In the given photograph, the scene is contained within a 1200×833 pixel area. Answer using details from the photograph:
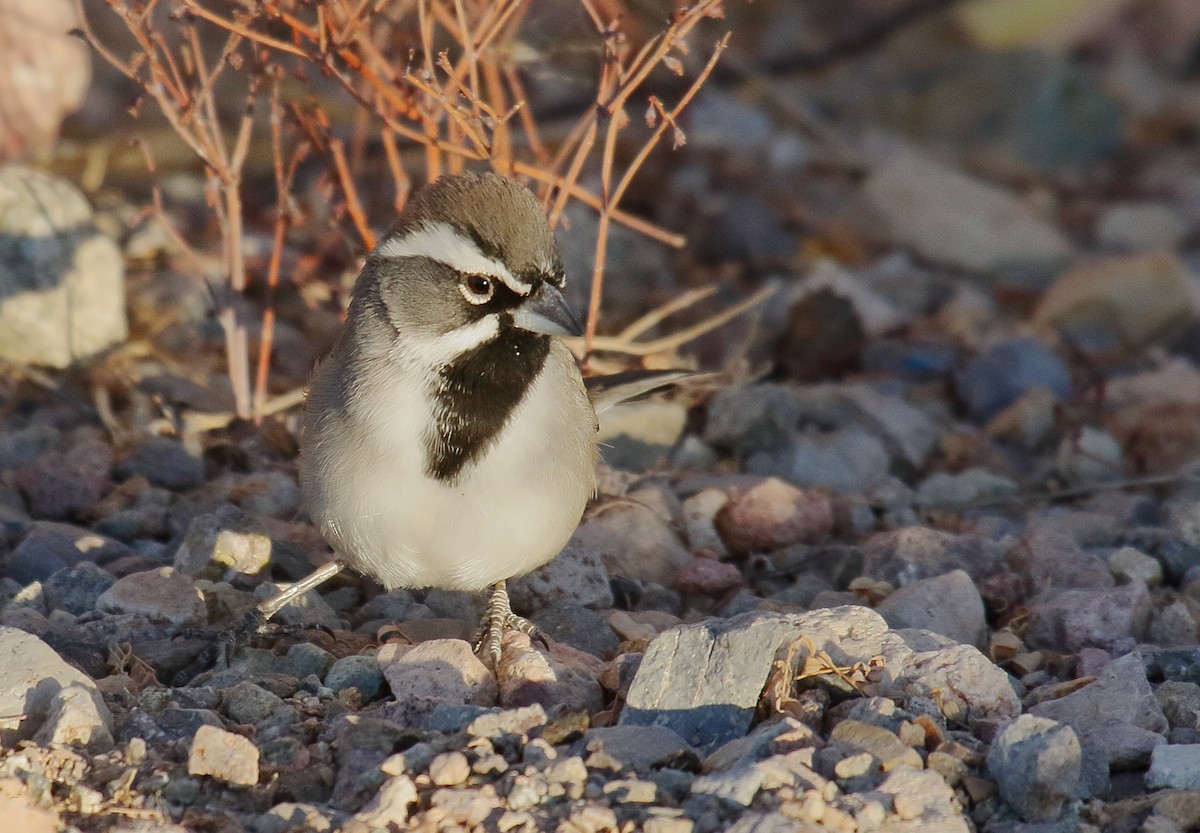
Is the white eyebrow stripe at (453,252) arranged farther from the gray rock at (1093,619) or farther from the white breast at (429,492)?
the gray rock at (1093,619)

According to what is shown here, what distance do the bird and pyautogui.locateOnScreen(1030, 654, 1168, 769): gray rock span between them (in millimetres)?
1565

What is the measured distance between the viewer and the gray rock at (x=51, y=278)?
6406mm

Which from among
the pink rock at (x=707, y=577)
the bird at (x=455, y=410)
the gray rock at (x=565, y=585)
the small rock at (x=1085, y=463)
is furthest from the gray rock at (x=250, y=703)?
the small rock at (x=1085, y=463)

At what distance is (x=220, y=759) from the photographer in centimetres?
370

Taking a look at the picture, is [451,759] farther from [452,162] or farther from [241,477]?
[452,162]

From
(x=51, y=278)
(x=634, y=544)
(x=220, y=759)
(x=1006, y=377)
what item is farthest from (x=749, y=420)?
(x=220, y=759)

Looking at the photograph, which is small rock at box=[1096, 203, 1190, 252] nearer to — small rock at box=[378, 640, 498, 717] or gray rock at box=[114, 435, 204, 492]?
gray rock at box=[114, 435, 204, 492]

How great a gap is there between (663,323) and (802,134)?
3.39 metres

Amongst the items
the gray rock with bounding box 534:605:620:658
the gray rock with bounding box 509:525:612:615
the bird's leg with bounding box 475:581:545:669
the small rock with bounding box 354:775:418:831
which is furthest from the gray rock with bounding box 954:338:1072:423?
the small rock with bounding box 354:775:418:831

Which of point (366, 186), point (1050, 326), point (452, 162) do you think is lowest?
point (1050, 326)

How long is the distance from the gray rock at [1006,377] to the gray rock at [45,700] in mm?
4546

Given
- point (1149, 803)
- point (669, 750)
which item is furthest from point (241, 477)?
point (1149, 803)

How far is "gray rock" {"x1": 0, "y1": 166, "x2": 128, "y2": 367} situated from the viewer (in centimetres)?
641

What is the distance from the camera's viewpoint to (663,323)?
24.7 ft
